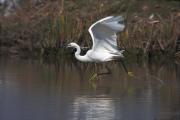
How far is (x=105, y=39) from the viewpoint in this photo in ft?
65.4

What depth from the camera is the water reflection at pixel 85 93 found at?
15023 mm

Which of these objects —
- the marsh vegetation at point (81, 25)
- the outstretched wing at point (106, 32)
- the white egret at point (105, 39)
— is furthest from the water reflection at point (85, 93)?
→ the marsh vegetation at point (81, 25)

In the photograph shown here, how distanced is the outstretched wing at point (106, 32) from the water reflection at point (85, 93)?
2.36 ft

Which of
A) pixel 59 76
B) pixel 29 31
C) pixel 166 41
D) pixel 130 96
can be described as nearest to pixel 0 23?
pixel 29 31

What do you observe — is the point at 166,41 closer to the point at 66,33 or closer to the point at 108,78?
the point at 66,33

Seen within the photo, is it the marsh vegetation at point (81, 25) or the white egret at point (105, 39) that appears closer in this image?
the white egret at point (105, 39)

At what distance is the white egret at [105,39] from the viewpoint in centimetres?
1898

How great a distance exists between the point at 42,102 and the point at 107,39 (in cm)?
400

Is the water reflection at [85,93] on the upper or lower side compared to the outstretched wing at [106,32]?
lower

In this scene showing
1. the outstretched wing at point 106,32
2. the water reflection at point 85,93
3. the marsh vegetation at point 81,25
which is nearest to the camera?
the water reflection at point 85,93

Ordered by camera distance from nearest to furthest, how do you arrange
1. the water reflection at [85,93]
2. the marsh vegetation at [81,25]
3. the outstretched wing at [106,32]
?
the water reflection at [85,93] < the outstretched wing at [106,32] < the marsh vegetation at [81,25]

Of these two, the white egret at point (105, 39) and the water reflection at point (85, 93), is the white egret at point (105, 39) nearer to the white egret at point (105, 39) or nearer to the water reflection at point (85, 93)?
the white egret at point (105, 39)

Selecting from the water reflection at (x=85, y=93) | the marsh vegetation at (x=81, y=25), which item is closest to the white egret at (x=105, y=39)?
the water reflection at (x=85, y=93)

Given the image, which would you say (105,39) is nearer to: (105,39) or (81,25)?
(105,39)
